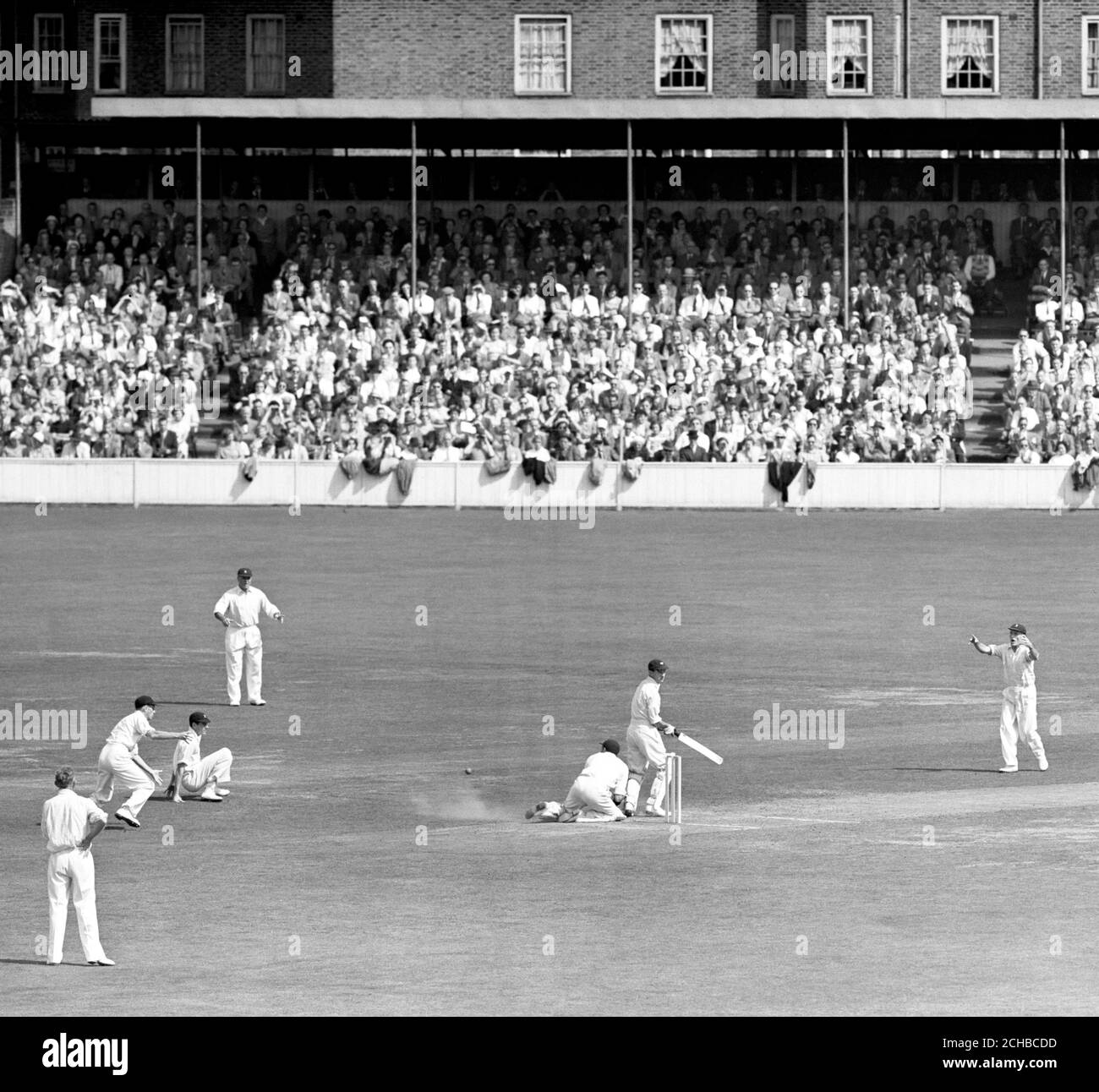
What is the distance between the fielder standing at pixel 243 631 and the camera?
27688 millimetres

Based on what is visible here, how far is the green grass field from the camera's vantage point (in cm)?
1723

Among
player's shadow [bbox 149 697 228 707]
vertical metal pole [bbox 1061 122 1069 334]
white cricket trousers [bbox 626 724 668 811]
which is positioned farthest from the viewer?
vertical metal pole [bbox 1061 122 1069 334]

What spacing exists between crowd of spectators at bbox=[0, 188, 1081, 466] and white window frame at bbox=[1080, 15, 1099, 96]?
5564 mm

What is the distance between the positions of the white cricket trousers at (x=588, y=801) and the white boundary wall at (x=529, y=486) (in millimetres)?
21755

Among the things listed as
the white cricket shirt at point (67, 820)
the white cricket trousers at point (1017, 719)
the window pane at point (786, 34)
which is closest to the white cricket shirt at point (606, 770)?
the white cricket trousers at point (1017, 719)

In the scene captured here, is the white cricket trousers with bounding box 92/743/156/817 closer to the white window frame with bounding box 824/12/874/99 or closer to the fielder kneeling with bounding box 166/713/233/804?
the fielder kneeling with bounding box 166/713/233/804

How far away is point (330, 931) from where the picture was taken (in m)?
18.3

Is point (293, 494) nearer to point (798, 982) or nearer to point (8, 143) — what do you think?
point (8, 143)

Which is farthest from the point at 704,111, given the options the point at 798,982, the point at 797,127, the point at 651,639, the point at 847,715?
the point at 798,982

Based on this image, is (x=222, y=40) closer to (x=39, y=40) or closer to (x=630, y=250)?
(x=39, y=40)

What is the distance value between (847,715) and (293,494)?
62.6 feet

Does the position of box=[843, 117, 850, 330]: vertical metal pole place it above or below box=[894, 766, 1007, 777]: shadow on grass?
above

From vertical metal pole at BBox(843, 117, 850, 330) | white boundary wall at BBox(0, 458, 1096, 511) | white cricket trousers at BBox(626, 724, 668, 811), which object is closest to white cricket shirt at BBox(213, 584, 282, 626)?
white cricket trousers at BBox(626, 724, 668, 811)
